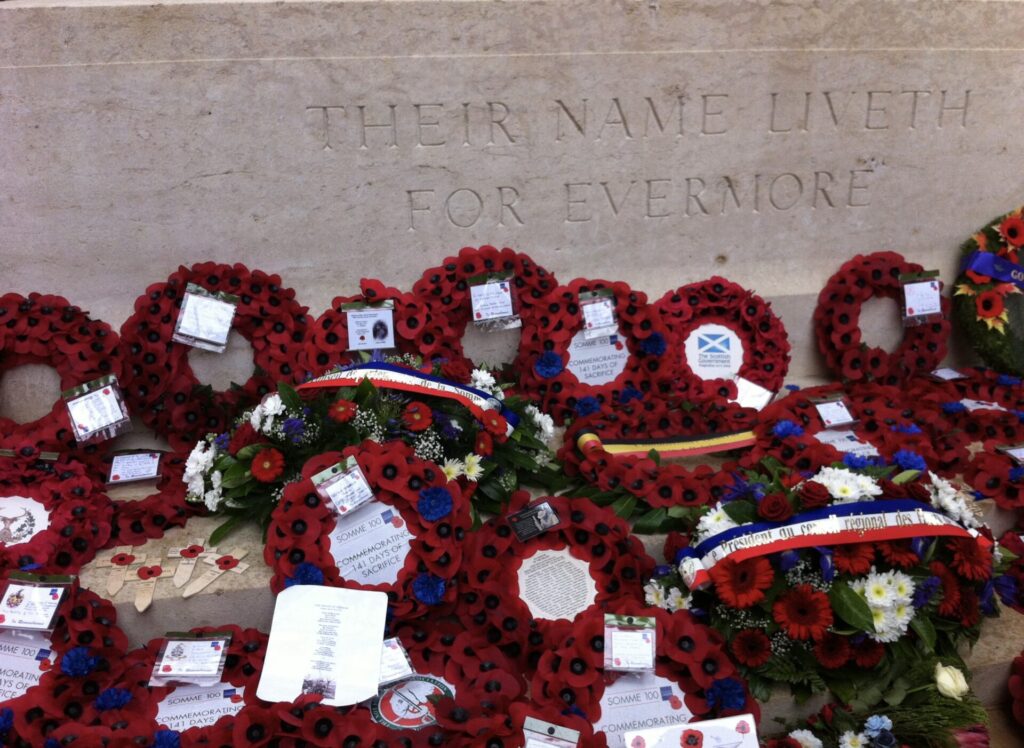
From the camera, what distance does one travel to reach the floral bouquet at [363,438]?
8.22 feet

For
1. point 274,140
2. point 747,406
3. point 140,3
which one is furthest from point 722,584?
point 140,3

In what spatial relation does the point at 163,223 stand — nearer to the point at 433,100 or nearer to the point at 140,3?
the point at 140,3

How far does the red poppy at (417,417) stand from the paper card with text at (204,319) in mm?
894

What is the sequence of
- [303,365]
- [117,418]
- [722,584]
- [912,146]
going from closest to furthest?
1. [722,584]
2. [117,418]
3. [303,365]
4. [912,146]

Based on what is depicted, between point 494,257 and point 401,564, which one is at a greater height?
point 494,257

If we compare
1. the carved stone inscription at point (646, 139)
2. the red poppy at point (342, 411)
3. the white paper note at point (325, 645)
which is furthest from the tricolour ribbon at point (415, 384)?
the carved stone inscription at point (646, 139)

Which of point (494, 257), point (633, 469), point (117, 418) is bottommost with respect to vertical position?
point (633, 469)

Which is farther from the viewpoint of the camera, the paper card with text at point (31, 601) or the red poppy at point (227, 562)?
the red poppy at point (227, 562)

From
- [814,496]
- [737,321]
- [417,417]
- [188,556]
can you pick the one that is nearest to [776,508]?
[814,496]

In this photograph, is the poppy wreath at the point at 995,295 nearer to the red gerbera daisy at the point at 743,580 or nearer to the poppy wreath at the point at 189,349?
the red gerbera daisy at the point at 743,580

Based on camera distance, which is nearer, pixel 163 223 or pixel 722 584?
pixel 722 584

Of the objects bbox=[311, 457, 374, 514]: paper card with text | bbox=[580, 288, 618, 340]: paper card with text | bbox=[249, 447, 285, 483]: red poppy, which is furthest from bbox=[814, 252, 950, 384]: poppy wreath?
bbox=[249, 447, 285, 483]: red poppy

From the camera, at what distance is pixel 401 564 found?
230cm

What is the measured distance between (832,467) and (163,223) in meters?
2.66
